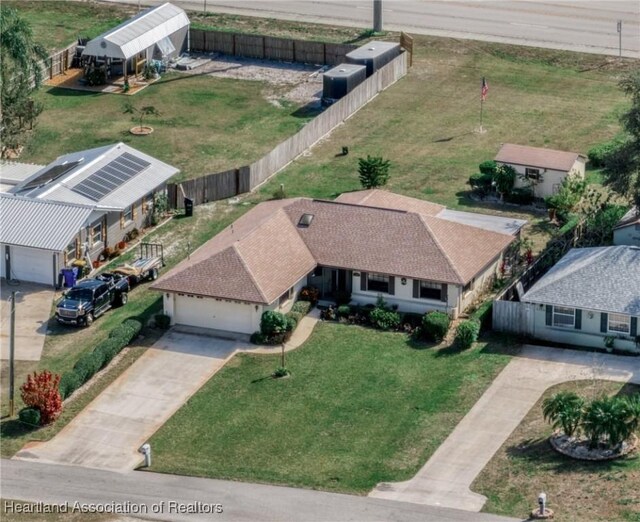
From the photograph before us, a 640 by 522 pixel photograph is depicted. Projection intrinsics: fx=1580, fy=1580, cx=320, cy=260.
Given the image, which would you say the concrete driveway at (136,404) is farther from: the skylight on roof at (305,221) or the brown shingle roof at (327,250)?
the skylight on roof at (305,221)

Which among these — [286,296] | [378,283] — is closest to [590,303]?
[378,283]

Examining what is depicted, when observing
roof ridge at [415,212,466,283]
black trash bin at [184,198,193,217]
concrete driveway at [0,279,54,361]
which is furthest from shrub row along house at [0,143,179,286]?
roof ridge at [415,212,466,283]

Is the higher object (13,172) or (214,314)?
(13,172)

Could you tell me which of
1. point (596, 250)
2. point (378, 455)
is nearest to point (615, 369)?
point (596, 250)

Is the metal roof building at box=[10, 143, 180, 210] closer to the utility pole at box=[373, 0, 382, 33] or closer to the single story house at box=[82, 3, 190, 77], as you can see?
the single story house at box=[82, 3, 190, 77]

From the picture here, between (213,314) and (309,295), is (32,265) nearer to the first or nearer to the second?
(213,314)

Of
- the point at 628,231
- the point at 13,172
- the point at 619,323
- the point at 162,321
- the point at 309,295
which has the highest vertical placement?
the point at 13,172

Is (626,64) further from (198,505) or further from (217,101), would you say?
(198,505)
